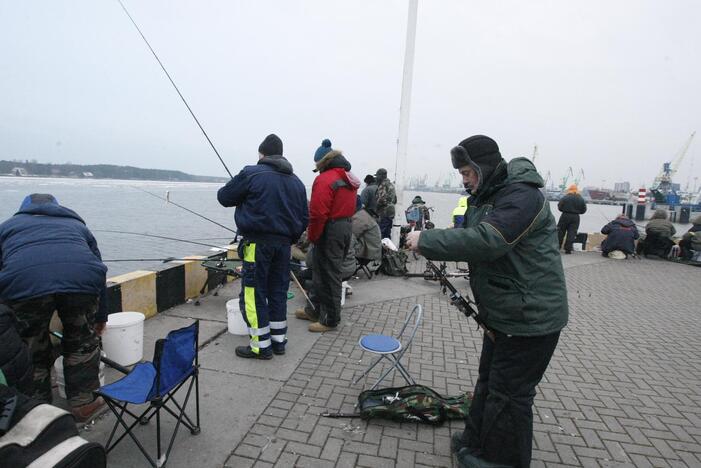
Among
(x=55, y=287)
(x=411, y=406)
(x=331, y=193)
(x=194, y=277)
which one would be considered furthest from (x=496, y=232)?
(x=194, y=277)

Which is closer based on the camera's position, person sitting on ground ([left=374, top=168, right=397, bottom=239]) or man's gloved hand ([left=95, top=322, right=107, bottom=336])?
man's gloved hand ([left=95, top=322, right=107, bottom=336])

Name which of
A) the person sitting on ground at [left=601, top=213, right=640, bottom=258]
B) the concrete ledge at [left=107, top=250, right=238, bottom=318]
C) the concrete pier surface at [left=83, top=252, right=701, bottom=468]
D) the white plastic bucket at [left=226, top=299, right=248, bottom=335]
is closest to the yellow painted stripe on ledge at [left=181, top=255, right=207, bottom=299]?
the concrete ledge at [left=107, top=250, right=238, bottom=318]

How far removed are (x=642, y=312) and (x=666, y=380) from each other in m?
2.86

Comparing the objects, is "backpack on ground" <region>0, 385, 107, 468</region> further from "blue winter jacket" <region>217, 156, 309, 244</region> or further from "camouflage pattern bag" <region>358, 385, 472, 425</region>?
"blue winter jacket" <region>217, 156, 309, 244</region>

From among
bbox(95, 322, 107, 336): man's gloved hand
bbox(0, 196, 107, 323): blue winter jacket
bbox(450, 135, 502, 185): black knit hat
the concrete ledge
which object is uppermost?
bbox(450, 135, 502, 185): black knit hat

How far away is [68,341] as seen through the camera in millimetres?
2916

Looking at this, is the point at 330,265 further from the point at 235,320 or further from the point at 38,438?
the point at 38,438

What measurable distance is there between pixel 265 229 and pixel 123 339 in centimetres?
162

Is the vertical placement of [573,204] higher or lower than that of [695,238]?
higher

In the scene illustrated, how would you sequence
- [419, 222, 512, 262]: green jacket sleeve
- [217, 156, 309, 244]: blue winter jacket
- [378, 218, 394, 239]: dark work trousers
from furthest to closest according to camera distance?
[378, 218, 394, 239]: dark work trousers < [217, 156, 309, 244]: blue winter jacket < [419, 222, 512, 262]: green jacket sleeve

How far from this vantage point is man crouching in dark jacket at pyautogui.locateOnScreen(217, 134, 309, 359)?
386 centimetres

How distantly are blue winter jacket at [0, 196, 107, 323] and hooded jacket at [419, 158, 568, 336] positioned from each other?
2315 mm

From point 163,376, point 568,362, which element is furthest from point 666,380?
point 163,376

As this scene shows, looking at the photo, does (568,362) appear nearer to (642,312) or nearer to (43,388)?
(642,312)
